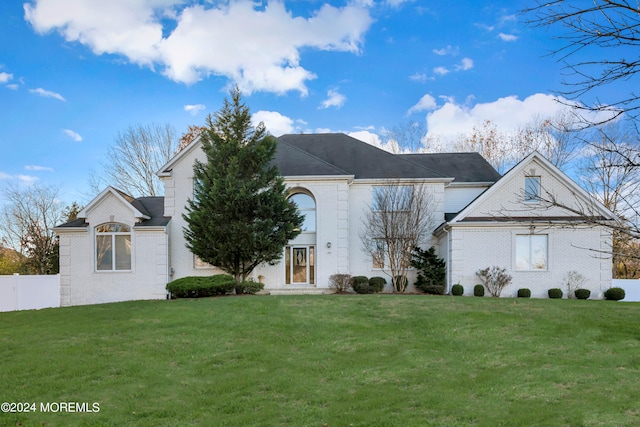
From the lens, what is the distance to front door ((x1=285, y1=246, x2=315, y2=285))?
853 inches

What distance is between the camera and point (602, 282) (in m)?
18.5

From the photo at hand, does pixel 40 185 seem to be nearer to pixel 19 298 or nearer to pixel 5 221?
pixel 5 221

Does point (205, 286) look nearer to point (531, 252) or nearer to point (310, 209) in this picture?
point (310, 209)

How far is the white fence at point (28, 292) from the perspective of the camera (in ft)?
63.9

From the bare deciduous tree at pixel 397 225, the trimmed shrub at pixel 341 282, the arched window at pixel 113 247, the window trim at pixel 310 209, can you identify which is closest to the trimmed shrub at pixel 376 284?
the bare deciduous tree at pixel 397 225

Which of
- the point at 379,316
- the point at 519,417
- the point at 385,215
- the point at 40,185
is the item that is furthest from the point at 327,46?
the point at 40,185

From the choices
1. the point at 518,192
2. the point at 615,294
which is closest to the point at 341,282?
the point at 518,192

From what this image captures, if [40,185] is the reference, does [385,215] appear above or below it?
below

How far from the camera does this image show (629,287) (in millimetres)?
19688

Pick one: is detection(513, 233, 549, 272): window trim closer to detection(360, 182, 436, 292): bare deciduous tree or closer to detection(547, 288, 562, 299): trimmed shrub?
→ detection(547, 288, 562, 299): trimmed shrub

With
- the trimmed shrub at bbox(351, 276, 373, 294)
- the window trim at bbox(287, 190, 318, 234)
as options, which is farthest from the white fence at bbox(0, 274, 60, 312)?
the trimmed shrub at bbox(351, 276, 373, 294)

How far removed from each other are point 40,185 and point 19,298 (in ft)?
64.9

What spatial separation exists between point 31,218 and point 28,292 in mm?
18829

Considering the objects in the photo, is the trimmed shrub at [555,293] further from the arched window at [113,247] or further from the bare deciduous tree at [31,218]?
the bare deciduous tree at [31,218]
